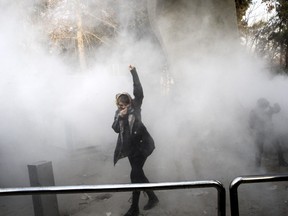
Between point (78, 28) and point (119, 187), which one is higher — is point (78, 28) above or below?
above

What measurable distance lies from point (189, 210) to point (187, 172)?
141 centimetres

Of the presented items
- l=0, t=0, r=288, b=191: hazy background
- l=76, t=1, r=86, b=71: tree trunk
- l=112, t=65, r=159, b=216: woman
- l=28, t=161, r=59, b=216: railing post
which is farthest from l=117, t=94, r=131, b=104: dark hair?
l=76, t=1, r=86, b=71: tree trunk

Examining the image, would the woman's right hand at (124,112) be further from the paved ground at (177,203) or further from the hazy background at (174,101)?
the hazy background at (174,101)

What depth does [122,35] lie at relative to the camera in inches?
642

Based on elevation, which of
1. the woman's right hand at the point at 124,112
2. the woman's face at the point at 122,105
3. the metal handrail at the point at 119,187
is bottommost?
the metal handrail at the point at 119,187

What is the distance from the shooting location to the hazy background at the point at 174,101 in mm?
5984

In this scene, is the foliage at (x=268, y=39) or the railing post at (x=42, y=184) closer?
the railing post at (x=42, y=184)

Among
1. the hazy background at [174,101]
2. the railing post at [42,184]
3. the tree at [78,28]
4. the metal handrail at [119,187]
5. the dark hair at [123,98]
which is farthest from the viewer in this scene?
the tree at [78,28]

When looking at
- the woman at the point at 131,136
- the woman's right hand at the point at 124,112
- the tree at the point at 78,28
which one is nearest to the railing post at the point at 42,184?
the woman at the point at 131,136

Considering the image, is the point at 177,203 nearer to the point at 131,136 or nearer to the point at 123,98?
the point at 131,136

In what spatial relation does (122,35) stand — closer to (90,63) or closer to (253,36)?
(90,63)

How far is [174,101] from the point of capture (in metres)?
6.66

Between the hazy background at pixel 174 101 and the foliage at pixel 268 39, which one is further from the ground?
the foliage at pixel 268 39

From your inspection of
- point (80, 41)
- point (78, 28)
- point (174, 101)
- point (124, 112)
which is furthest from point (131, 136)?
point (78, 28)
